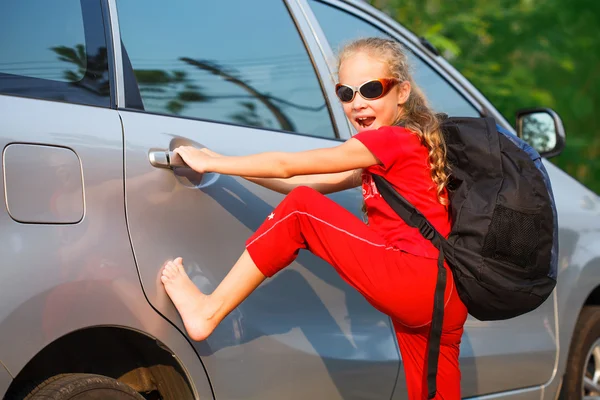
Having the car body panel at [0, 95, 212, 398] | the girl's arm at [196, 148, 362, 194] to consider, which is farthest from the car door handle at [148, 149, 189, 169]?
the girl's arm at [196, 148, 362, 194]

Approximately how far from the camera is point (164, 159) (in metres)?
2.53

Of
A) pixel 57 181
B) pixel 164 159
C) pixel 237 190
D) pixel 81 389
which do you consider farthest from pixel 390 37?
pixel 81 389

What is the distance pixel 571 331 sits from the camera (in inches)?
165

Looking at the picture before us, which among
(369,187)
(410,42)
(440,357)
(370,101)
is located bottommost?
(440,357)

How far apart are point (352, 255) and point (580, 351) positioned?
212cm

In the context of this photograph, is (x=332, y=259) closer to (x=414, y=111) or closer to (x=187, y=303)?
(x=187, y=303)

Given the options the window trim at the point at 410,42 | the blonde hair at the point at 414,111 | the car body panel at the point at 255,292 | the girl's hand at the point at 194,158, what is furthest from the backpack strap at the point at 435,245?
the window trim at the point at 410,42

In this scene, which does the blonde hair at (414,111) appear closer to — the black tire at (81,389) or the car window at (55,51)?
the car window at (55,51)

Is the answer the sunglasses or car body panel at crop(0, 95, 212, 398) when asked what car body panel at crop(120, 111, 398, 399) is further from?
the sunglasses

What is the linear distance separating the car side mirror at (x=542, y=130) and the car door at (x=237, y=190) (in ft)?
4.70

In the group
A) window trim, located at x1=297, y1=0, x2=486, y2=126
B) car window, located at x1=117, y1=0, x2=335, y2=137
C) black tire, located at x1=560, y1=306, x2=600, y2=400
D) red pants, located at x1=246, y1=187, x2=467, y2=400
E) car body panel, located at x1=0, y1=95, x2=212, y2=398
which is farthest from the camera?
black tire, located at x1=560, y1=306, x2=600, y2=400

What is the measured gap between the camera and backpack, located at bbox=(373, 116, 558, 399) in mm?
2572

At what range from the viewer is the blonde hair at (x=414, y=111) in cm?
269

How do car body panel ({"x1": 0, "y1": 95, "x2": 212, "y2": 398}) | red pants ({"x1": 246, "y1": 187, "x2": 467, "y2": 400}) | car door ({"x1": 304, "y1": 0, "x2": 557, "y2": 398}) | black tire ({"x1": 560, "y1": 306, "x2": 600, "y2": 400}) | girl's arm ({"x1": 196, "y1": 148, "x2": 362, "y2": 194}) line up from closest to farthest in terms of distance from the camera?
1. car body panel ({"x1": 0, "y1": 95, "x2": 212, "y2": 398})
2. red pants ({"x1": 246, "y1": 187, "x2": 467, "y2": 400})
3. girl's arm ({"x1": 196, "y1": 148, "x2": 362, "y2": 194})
4. car door ({"x1": 304, "y1": 0, "x2": 557, "y2": 398})
5. black tire ({"x1": 560, "y1": 306, "x2": 600, "y2": 400})
